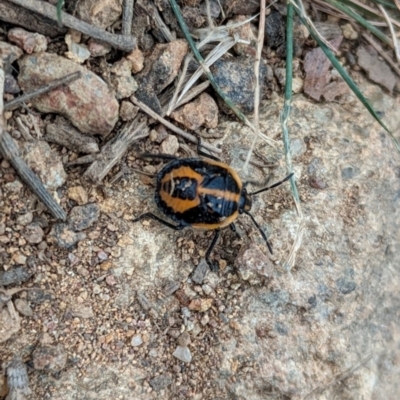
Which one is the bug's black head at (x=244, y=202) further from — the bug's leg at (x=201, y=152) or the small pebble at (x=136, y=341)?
the small pebble at (x=136, y=341)

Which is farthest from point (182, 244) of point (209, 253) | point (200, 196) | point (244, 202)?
point (244, 202)

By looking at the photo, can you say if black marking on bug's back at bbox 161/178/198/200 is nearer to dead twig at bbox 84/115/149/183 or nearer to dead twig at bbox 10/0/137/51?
dead twig at bbox 84/115/149/183

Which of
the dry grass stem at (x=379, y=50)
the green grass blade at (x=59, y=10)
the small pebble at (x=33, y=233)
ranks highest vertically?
the green grass blade at (x=59, y=10)

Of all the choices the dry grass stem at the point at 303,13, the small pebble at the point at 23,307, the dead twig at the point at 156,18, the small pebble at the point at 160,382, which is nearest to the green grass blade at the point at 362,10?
the dry grass stem at the point at 303,13

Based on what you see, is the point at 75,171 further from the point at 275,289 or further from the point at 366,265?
the point at 366,265

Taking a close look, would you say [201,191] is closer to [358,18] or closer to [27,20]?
[27,20]
